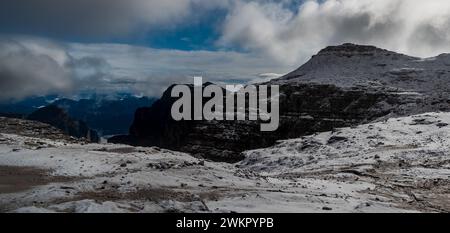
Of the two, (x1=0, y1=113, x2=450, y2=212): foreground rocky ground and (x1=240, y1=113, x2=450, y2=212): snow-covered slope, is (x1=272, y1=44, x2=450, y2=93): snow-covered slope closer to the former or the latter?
(x1=240, y1=113, x2=450, y2=212): snow-covered slope

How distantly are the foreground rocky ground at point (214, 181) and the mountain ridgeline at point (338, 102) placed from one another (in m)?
40.6

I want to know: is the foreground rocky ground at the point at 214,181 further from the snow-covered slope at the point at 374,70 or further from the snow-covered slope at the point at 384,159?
the snow-covered slope at the point at 374,70

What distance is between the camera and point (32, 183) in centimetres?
2262

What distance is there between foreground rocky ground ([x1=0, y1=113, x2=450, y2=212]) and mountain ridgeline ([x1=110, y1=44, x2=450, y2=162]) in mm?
40593

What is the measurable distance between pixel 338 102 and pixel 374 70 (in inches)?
1099

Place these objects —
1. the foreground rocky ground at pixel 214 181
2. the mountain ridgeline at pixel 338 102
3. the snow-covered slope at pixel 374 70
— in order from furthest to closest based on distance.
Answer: the snow-covered slope at pixel 374 70 → the mountain ridgeline at pixel 338 102 → the foreground rocky ground at pixel 214 181

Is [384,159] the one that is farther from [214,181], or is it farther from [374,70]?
[374,70]

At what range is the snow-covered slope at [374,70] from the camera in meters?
105

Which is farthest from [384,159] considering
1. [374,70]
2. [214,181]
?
[374,70]

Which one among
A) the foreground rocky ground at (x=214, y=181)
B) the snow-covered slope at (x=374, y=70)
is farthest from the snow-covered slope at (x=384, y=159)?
the snow-covered slope at (x=374, y=70)

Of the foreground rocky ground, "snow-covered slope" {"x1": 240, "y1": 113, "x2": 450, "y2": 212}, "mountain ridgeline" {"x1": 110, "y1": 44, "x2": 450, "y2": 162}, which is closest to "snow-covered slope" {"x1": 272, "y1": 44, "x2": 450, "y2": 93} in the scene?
"mountain ridgeline" {"x1": 110, "y1": 44, "x2": 450, "y2": 162}

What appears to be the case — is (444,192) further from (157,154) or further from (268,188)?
(157,154)

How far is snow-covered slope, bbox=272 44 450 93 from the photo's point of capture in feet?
343
